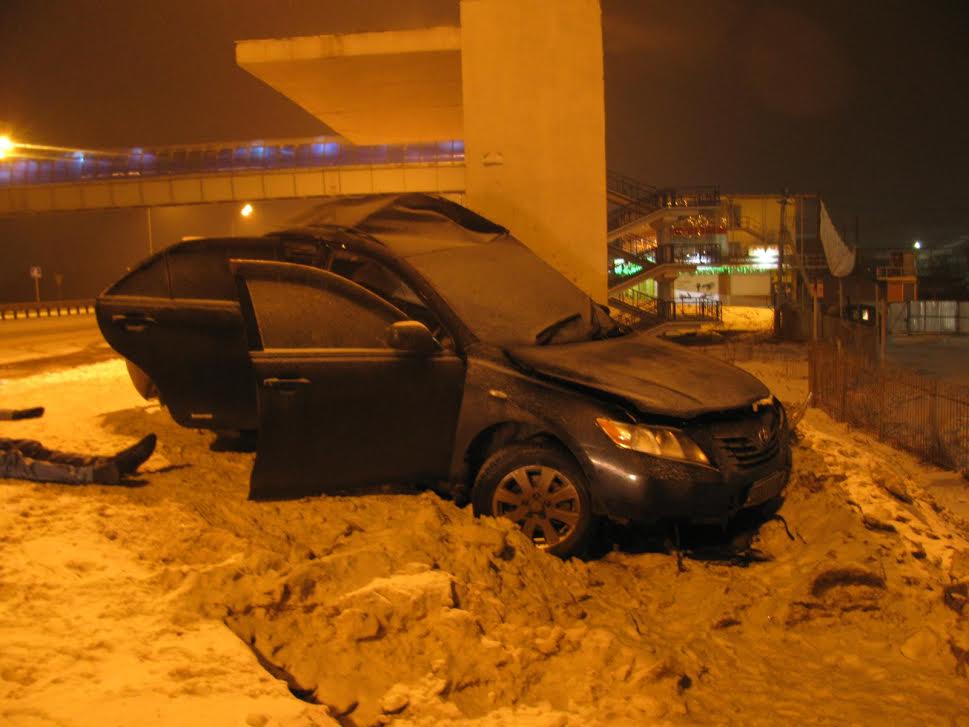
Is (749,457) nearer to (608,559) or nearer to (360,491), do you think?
(608,559)

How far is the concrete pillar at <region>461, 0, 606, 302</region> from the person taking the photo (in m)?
11.1

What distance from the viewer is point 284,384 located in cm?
539

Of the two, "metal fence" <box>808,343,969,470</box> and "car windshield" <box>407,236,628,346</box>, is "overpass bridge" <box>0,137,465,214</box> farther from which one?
"car windshield" <box>407,236,628,346</box>

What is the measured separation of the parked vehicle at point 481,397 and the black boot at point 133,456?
137 centimetres

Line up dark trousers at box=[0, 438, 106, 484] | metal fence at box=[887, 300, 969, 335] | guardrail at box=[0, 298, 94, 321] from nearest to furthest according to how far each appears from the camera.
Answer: dark trousers at box=[0, 438, 106, 484] < metal fence at box=[887, 300, 969, 335] < guardrail at box=[0, 298, 94, 321]

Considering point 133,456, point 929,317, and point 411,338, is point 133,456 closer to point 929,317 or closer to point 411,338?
point 411,338

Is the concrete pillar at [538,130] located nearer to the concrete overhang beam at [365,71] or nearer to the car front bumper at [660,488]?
the concrete overhang beam at [365,71]

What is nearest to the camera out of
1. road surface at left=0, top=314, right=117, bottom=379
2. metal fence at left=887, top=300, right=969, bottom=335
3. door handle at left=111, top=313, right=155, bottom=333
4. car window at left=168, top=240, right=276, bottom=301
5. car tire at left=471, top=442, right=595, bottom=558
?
car tire at left=471, top=442, right=595, bottom=558

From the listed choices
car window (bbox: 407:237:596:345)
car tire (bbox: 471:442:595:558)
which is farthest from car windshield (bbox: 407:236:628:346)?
car tire (bbox: 471:442:595:558)

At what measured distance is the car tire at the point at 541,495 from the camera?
5.13 m

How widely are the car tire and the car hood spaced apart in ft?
1.61

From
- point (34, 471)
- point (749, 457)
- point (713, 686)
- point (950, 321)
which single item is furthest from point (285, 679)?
point (950, 321)

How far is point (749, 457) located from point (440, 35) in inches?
339

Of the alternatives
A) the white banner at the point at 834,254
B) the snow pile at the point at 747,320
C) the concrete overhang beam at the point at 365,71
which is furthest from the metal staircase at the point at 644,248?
the white banner at the point at 834,254
